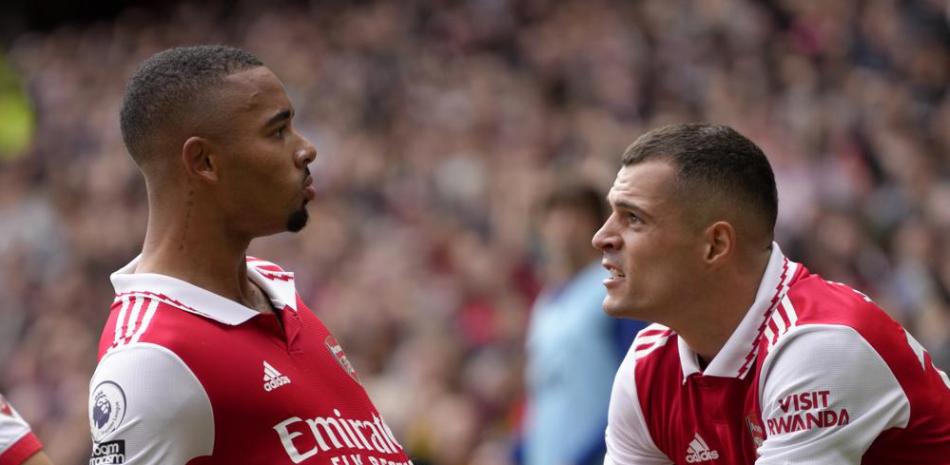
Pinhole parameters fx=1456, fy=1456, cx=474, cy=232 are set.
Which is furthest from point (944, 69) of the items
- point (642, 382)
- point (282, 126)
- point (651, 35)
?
point (282, 126)

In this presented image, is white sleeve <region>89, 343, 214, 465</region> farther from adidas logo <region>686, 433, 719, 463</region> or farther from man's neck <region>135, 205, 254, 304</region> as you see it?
adidas logo <region>686, 433, 719, 463</region>

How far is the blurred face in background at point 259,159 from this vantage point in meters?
3.34

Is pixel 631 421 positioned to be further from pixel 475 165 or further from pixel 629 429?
pixel 475 165

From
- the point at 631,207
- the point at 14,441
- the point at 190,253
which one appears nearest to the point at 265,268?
the point at 190,253

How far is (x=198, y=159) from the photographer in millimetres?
3330

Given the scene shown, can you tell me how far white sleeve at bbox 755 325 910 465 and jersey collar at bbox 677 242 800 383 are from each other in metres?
0.22

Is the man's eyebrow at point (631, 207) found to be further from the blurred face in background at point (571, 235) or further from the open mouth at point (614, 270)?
the blurred face in background at point (571, 235)

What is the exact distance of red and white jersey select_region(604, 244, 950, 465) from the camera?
10.5ft

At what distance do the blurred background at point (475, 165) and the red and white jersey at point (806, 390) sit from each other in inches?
107

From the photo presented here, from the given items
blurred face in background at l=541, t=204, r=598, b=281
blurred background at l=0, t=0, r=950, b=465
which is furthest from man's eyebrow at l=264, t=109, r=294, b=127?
blurred background at l=0, t=0, r=950, b=465

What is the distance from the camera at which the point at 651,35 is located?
39.3 feet

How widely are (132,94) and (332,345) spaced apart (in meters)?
0.81

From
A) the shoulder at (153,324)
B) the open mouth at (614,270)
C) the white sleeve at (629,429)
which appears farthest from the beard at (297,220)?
the white sleeve at (629,429)

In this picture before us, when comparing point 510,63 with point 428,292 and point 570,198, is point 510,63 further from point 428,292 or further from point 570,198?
point 570,198
